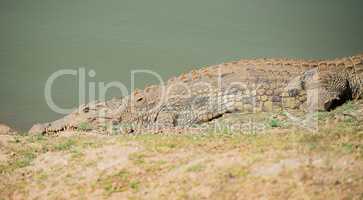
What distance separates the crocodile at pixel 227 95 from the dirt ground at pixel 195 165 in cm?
165

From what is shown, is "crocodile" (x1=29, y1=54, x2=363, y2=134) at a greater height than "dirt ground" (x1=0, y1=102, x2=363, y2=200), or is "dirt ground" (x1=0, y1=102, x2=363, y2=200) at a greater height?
"crocodile" (x1=29, y1=54, x2=363, y2=134)

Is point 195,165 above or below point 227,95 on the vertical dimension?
below

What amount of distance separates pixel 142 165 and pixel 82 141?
209 centimetres

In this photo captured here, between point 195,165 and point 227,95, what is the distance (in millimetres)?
4529

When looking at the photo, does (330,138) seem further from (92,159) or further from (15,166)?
(15,166)

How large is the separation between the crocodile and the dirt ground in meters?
1.65

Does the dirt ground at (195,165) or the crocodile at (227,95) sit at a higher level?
the crocodile at (227,95)

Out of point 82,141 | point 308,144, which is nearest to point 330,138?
point 308,144

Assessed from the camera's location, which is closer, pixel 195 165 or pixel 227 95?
pixel 195 165

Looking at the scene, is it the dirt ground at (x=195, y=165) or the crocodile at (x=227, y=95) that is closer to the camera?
the dirt ground at (x=195, y=165)

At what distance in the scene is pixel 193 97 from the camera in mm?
10625

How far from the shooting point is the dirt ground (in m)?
5.16

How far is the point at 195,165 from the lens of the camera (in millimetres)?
6051

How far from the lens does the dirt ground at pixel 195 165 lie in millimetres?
5164
